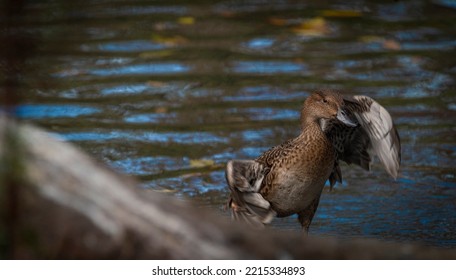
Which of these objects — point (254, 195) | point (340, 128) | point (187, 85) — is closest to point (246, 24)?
point (187, 85)

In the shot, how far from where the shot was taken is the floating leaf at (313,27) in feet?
38.0

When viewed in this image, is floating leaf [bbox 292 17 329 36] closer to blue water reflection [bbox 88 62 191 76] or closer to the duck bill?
blue water reflection [bbox 88 62 191 76]

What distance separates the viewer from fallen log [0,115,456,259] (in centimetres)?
355

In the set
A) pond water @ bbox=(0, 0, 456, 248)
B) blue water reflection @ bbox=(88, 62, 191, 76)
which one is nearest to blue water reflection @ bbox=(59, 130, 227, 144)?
pond water @ bbox=(0, 0, 456, 248)

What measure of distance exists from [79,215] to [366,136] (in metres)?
3.92

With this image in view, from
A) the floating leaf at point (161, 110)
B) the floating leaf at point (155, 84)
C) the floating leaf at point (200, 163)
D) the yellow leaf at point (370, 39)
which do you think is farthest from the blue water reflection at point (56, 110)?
the yellow leaf at point (370, 39)

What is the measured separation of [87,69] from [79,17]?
2.03 meters

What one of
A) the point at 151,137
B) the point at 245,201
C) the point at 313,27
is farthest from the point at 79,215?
the point at 313,27

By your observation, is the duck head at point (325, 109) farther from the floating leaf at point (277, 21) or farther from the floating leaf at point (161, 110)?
the floating leaf at point (277, 21)

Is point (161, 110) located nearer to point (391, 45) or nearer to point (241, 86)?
point (241, 86)

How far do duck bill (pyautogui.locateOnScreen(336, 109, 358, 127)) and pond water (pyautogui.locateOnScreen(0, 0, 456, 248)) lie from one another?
0.95m

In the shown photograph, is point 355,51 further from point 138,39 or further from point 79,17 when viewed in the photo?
point 79,17

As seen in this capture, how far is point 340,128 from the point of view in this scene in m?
7.11

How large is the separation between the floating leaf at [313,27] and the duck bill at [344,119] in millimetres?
4960
